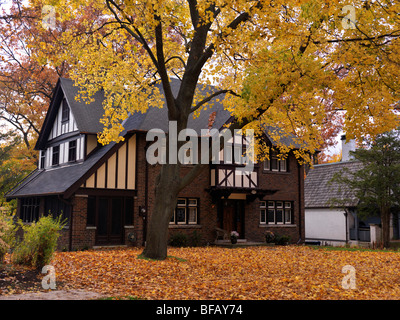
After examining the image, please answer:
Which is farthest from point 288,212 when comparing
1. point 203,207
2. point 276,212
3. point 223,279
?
point 223,279

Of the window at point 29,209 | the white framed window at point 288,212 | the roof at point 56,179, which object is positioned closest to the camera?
the roof at point 56,179

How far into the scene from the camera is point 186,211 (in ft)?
79.7

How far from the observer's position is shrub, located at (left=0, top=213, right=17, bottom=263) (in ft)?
34.3

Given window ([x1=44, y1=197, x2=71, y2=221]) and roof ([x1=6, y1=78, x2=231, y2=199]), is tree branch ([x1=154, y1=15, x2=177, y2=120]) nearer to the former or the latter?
roof ([x1=6, y1=78, x2=231, y2=199])

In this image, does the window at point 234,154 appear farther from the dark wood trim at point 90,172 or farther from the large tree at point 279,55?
the large tree at point 279,55

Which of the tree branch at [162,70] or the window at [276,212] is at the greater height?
the tree branch at [162,70]

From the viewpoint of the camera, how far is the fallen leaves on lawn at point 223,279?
920 cm

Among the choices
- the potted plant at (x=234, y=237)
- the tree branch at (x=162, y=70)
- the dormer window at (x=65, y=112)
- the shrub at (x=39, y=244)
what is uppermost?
the dormer window at (x=65, y=112)

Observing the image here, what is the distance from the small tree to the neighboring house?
177 cm

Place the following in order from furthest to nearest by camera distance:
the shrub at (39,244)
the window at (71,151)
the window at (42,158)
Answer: the window at (42,158) < the window at (71,151) < the shrub at (39,244)

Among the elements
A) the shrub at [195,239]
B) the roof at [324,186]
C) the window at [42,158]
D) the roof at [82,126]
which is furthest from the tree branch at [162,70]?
the roof at [324,186]

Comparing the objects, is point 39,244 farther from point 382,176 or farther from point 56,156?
point 382,176

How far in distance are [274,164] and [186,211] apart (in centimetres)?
721

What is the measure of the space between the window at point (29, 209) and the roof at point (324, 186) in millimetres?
20095
